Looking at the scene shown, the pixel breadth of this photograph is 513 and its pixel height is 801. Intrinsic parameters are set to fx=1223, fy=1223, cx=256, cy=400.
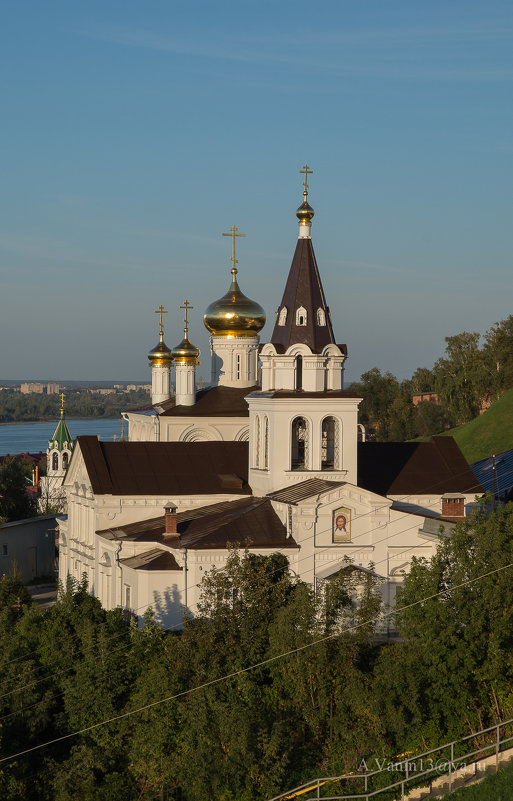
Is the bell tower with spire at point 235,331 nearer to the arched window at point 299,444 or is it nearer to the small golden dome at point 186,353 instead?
the small golden dome at point 186,353

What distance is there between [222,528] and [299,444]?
3.19 meters

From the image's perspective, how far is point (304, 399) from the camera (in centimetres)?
2456

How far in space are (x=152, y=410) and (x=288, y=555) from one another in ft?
38.8

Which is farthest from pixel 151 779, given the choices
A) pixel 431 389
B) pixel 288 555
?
pixel 431 389

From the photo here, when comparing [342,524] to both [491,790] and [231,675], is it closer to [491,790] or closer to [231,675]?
[231,675]

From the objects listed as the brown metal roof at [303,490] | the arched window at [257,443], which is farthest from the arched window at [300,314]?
the brown metal roof at [303,490]

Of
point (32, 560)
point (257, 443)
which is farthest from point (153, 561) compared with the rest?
point (32, 560)

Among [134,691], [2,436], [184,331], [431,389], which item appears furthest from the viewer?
[2,436]

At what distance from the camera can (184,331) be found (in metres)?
36.2

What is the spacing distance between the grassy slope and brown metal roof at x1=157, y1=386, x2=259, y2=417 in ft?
51.6

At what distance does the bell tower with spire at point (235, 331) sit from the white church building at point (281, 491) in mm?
6698

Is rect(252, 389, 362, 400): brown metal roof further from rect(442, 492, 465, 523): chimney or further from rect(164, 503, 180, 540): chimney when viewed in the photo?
rect(164, 503, 180, 540): chimney

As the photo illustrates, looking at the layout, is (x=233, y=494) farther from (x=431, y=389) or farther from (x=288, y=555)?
(x=431, y=389)

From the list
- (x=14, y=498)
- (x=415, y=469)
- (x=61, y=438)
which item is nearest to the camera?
(x=415, y=469)
